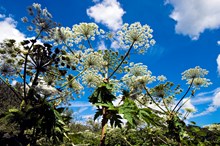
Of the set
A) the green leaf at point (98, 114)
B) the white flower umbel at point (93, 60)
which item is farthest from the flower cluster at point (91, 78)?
the green leaf at point (98, 114)

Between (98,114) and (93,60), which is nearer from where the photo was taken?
(98,114)

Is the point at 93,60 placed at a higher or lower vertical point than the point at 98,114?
higher

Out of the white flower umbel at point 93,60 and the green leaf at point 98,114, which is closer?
the green leaf at point 98,114

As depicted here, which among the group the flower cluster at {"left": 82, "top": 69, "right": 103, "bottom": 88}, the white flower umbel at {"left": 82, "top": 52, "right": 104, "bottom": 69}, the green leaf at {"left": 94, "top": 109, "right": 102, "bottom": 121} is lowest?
the green leaf at {"left": 94, "top": 109, "right": 102, "bottom": 121}

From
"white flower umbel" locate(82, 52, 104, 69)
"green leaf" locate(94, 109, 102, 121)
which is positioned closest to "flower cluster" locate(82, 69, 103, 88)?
"white flower umbel" locate(82, 52, 104, 69)

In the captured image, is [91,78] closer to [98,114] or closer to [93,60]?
[93,60]

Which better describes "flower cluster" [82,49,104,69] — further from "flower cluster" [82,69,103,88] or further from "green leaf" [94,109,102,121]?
"green leaf" [94,109,102,121]

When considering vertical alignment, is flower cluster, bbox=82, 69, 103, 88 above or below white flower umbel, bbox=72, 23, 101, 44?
below

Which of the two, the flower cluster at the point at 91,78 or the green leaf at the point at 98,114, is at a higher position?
the flower cluster at the point at 91,78

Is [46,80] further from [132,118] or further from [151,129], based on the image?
[151,129]

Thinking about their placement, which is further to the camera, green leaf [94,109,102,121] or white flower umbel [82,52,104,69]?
white flower umbel [82,52,104,69]

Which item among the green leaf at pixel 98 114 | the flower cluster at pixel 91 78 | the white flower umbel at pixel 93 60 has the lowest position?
the green leaf at pixel 98 114

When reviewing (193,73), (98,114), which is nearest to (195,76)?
(193,73)

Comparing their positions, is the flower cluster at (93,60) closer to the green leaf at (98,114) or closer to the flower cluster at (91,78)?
the flower cluster at (91,78)
